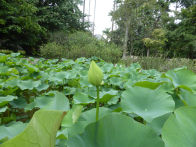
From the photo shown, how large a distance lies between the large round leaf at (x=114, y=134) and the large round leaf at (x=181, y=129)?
28 mm

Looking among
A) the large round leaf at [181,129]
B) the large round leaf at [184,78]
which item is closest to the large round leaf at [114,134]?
the large round leaf at [181,129]

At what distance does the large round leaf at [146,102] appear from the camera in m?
0.39

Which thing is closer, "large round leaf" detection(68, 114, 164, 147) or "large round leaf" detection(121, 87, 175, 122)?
"large round leaf" detection(68, 114, 164, 147)

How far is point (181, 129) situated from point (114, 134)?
11 centimetres

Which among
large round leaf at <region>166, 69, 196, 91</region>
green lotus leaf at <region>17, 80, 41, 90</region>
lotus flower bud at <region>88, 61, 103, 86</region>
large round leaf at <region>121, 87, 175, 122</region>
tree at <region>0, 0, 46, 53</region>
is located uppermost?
tree at <region>0, 0, 46, 53</region>

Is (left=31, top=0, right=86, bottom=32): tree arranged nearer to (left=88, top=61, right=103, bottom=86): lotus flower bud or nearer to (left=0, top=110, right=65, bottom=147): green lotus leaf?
(left=88, top=61, right=103, bottom=86): lotus flower bud

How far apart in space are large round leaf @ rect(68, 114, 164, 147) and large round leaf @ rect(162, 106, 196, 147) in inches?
1.1

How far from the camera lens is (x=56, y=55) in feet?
20.1

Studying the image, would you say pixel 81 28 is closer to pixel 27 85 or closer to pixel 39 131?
pixel 27 85

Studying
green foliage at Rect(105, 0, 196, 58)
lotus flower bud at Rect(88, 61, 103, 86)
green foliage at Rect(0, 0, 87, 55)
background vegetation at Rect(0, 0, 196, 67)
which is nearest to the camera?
lotus flower bud at Rect(88, 61, 103, 86)

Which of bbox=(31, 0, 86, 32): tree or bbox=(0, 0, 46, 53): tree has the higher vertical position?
bbox=(31, 0, 86, 32): tree

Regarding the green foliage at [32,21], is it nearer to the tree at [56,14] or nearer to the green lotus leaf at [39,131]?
the tree at [56,14]

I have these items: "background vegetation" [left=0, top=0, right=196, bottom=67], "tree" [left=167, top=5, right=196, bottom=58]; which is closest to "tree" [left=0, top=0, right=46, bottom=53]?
"background vegetation" [left=0, top=0, right=196, bottom=67]

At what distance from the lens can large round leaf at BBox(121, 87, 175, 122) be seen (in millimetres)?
392
